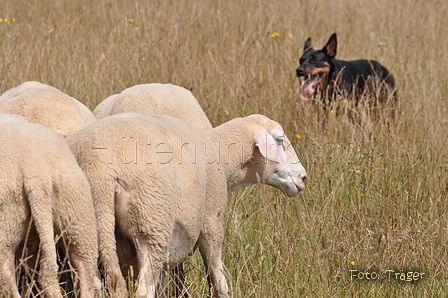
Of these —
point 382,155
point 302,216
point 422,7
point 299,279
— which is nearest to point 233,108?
point 382,155

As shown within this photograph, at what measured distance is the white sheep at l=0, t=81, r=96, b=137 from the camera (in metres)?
3.60

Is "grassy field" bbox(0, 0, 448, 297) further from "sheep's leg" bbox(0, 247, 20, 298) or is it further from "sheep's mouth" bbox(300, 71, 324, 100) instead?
"sheep's leg" bbox(0, 247, 20, 298)

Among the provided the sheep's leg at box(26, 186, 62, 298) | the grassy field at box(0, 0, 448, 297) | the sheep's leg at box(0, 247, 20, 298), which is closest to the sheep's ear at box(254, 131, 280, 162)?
the grassy field at box(0, 0, 448, 297)

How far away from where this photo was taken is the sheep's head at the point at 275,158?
359 cm

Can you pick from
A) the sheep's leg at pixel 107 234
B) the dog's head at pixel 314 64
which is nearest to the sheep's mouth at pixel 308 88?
the dog's head at pixel 314 64

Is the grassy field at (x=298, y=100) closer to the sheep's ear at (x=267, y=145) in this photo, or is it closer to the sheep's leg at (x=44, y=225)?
the sheep's ear at (x=267, y=145)

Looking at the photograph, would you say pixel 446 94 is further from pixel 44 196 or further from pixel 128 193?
pixel 44 196

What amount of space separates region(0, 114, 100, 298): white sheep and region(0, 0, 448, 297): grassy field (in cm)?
82

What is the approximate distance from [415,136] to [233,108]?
1724 millimetres

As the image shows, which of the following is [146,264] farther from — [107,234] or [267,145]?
[267,145]

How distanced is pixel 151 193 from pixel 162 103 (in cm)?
150

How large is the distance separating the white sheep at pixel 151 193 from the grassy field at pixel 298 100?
21 cm

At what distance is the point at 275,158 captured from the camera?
3.56 m

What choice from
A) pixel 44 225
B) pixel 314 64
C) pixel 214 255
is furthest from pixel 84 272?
pixel 314 64
